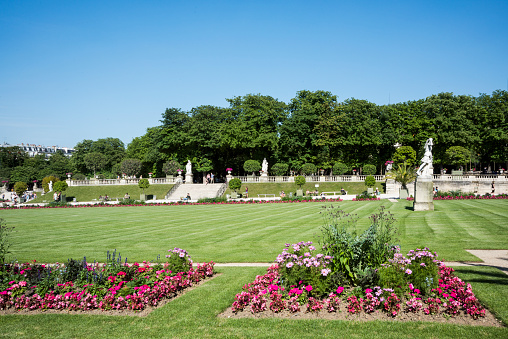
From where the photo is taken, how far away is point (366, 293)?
668cm

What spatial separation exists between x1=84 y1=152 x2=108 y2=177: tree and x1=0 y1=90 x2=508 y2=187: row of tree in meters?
30.4

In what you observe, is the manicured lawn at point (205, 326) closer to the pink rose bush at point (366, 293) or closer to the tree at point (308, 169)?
the pink rose bush at point (366, 293)

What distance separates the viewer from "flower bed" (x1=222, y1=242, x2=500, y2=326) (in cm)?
630

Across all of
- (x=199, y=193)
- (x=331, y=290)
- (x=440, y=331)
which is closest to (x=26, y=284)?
(x=331, y=290)

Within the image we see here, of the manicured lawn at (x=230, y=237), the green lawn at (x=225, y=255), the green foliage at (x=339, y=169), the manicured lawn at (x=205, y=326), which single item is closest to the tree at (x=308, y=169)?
the green foliage at (x=339, y=169)

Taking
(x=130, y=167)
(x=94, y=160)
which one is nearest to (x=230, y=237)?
(x=130, y=167)

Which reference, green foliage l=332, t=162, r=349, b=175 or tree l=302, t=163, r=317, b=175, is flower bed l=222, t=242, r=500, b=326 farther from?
tree l=302, t=163, r=317, b=175

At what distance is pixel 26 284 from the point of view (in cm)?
827

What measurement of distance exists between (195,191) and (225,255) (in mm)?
43682

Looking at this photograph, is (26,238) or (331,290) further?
(26,238)

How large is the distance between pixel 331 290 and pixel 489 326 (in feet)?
8.66

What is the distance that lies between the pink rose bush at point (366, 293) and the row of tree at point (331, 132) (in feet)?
165

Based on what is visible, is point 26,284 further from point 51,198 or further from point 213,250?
point 51,198

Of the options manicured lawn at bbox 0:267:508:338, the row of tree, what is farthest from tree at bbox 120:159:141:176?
manicured lawn at bbox 0:267:508:338
